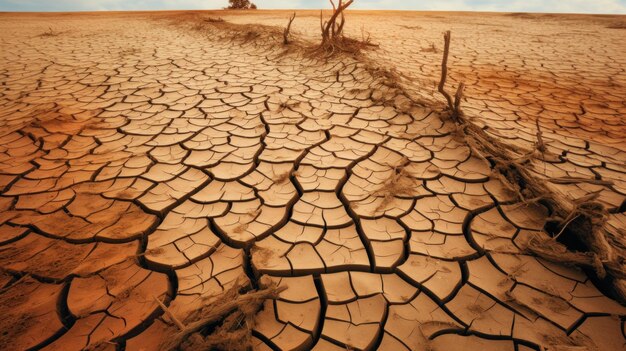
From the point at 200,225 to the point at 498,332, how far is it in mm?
1335

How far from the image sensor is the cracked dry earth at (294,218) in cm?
105

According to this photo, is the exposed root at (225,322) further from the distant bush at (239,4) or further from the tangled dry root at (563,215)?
the distant bush at (239,4)

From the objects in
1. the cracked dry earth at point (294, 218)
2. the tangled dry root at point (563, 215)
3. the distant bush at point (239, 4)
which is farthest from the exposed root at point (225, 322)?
the distant bush at point (239, 4)

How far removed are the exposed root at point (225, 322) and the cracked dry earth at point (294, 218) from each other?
49mm

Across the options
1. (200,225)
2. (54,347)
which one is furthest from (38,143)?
(54,347)

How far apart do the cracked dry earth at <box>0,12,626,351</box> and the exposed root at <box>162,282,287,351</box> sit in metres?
0.05

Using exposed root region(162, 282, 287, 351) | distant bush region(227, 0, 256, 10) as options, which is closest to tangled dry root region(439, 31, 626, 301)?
exposed root region(162, 282, 287, 351)

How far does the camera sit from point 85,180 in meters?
1.77

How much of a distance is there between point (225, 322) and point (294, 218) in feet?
2.05

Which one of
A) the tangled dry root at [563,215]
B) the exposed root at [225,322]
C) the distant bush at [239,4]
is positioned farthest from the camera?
the distant bush at [239,4]

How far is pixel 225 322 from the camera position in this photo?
1021mm

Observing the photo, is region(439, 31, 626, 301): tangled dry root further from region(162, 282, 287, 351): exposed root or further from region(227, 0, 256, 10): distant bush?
region(227, 0, 256, 10): distant bush

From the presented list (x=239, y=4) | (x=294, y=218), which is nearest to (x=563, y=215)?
(x=294, y=218)

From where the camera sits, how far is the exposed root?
0.96 meters
